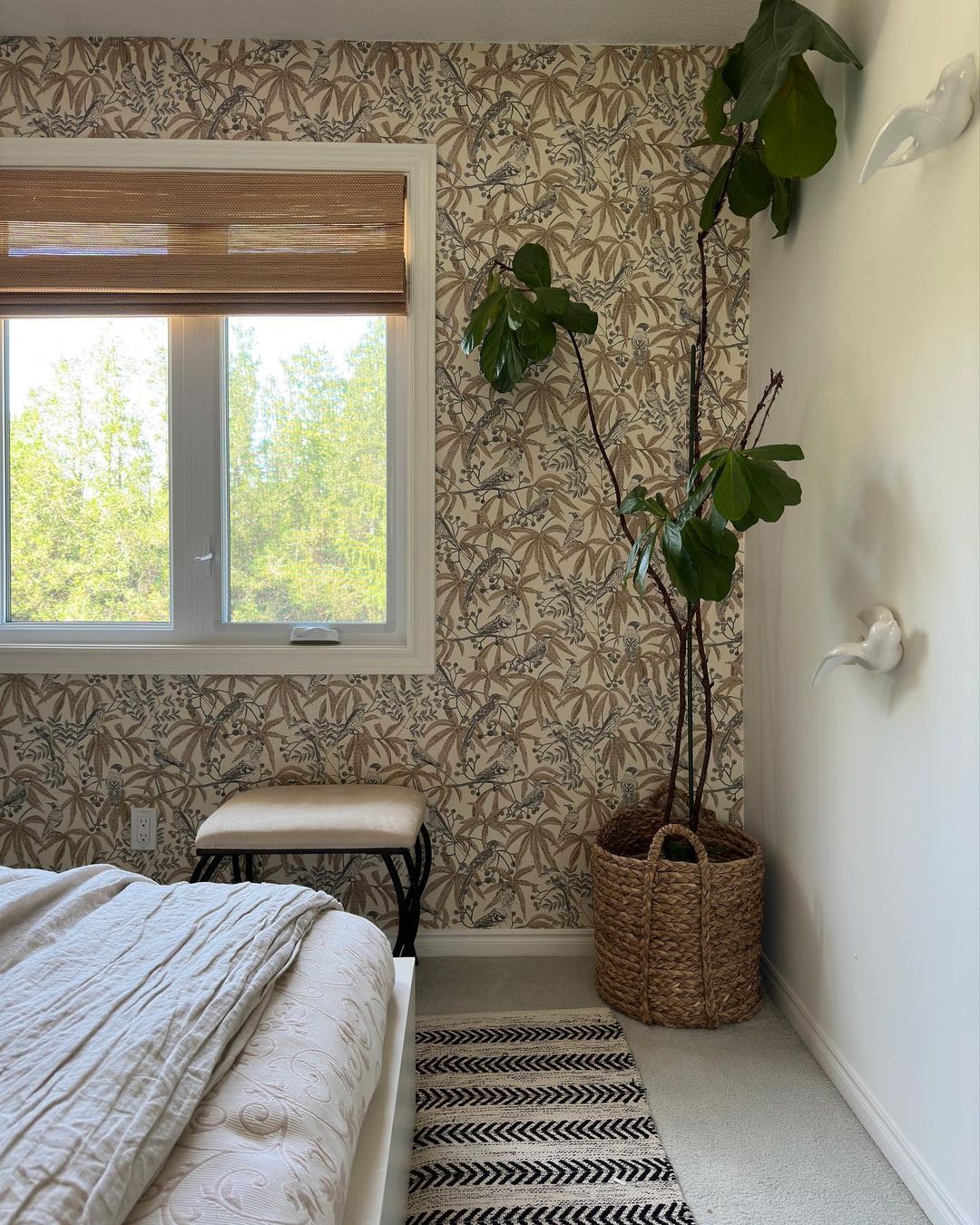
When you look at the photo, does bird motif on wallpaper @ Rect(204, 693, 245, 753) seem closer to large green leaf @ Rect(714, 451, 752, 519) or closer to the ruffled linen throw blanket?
the ruffled linen throw blanket

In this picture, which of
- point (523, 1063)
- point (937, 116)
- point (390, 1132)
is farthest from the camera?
point (523, 1063)

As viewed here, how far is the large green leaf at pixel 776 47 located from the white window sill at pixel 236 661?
5.24 ft

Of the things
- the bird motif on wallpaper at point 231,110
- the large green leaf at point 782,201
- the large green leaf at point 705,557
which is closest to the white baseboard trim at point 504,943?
the large green leaf at point 705,557

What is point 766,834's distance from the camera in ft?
8.42

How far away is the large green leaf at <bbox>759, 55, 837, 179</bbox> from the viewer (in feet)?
6.47

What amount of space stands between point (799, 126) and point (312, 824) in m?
1.95

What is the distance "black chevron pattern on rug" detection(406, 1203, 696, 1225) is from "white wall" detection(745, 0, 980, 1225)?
1.51ft

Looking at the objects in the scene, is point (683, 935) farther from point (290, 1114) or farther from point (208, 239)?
point (208, 239)

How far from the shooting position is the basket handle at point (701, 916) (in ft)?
7.43

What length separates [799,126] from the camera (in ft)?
6.51

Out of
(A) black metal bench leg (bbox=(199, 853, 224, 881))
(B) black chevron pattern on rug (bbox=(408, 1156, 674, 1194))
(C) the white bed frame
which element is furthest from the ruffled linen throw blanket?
(A) black metal bench leg (bbox=(199, 853, 224, 881))

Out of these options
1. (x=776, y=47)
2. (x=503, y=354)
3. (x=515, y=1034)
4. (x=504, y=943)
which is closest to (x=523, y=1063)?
(x=515, y=1034)

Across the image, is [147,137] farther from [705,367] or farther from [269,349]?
[705,367]

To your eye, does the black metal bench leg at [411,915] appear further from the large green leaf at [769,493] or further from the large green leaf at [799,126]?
the large green leaf at [799,126]
